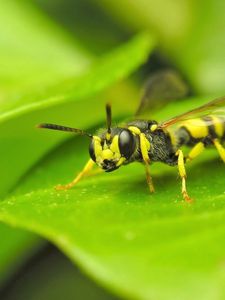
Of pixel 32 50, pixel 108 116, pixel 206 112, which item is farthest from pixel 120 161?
pixel 32 50

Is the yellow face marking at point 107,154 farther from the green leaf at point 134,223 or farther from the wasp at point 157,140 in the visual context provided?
the green leaf at point 134,223

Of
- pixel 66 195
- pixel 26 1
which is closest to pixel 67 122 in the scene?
pixel 66 195

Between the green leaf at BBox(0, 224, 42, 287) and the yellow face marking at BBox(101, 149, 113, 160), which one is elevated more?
the yellow face marking at BBox(101, 149, 113, 160)

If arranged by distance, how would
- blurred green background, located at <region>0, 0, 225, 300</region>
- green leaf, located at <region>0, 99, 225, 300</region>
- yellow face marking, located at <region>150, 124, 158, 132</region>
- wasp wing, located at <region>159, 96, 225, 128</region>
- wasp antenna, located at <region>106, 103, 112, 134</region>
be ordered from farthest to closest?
blurred green background, located at <region>0, 0, 225, 300</region>
yellow face marking, located at <region>150, 124, 158, 132</region>
wasp wing, located at <region>159, 96, 225, 128</region>
wasp antenna, located at <region>106, 103, 112, 134</region>
green leaf, located at <region>0, 99, 225, 300</region>

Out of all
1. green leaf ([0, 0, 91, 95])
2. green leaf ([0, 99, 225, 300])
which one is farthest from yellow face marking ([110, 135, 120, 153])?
green leaf ([0, 0, 91, 95])

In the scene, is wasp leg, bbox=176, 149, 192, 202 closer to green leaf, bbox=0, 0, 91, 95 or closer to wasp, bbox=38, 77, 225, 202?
wasp, bbox=38, 77, 225, 202

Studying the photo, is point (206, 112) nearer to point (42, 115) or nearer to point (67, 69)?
point (42, 115)

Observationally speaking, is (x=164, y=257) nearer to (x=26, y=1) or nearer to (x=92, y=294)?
(x=92, y=294)
